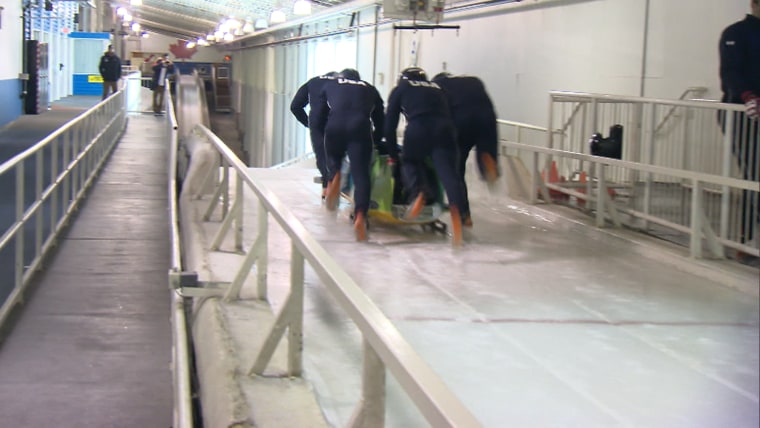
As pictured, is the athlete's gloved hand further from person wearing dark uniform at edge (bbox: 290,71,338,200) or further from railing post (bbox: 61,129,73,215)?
railing post (bbox: 61,129,73,215)

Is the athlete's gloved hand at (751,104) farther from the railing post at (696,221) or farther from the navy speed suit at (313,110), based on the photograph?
the navy speed suit at (313,110)

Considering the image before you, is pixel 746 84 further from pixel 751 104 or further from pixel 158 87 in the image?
pixel 158 87

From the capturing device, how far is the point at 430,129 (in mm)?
7203

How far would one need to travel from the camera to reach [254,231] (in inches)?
202

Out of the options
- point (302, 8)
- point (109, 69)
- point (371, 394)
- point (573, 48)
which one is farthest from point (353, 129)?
point (109, 69)

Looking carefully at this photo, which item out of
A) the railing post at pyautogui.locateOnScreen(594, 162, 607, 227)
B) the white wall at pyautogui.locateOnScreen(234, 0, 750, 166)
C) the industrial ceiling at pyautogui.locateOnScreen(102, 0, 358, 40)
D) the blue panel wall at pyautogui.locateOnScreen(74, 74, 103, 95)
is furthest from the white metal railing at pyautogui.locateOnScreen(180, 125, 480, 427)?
the blue panel wall at pyautogui.locateOnScreen(74, 74, 103, 95)

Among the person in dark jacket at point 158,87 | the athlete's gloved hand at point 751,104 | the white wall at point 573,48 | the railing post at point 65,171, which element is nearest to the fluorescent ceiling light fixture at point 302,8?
the white wall at point 573,48

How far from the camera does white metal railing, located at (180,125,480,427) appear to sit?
193 centimetres

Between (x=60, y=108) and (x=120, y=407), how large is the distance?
73.7 feet

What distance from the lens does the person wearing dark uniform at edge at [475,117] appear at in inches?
304

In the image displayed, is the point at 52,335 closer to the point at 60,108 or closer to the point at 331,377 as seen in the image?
the point at 331,377

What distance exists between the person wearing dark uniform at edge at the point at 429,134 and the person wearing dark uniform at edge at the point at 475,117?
0.44m

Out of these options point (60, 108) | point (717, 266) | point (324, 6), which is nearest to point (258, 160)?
point (60, 108)

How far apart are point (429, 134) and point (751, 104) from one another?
2.30 meters
